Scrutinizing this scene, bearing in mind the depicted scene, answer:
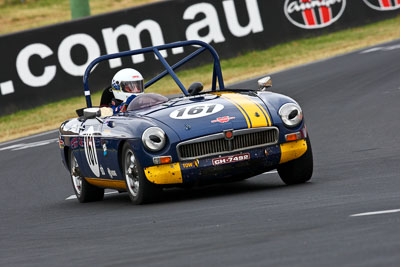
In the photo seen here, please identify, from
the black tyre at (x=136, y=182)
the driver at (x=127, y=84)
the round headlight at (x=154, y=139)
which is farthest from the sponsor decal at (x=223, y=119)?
the driver at (x=127, y=84)

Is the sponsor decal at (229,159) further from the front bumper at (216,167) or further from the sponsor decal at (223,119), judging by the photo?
the sponsor decal at (223,119)

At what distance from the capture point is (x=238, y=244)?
6348 mm

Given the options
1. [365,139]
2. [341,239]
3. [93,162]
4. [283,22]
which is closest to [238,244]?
[341,239]

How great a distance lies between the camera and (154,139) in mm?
9219

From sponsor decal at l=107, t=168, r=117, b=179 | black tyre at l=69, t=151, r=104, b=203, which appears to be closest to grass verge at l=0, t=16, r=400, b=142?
black tyre at l=69, t=151, r=104, b=203

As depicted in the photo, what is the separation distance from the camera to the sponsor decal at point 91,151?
10.4m

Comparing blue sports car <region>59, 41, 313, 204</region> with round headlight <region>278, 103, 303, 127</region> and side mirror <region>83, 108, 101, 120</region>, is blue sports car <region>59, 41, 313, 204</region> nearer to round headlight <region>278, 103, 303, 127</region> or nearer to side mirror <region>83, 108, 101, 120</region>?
round headlight <region>278, 103, 303, 127</region>

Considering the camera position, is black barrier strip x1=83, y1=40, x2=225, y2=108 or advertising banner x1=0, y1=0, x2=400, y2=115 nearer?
black barrier strip x1=83, y1=40, x2=225, y2=108

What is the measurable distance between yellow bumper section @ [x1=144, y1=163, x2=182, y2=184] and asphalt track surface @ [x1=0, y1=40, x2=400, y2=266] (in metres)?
0.23

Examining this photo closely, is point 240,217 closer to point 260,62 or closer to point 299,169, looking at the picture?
point 299,169

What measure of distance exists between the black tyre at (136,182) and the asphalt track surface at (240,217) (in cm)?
12

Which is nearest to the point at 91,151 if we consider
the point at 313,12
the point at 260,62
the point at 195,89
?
the point at 195,89

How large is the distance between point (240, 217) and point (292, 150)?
6.35 ft

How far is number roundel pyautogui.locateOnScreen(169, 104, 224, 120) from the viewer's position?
30.6ft
